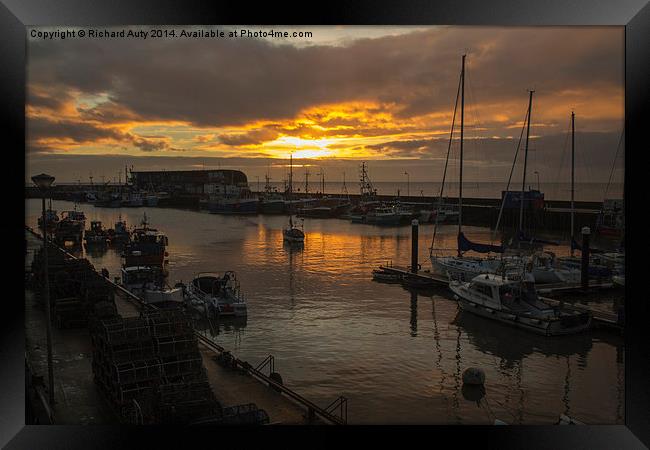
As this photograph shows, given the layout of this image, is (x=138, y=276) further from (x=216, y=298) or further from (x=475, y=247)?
(x=475, y=247)

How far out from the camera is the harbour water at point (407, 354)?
741 centimetres

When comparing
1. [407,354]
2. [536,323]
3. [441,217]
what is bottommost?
[407,354]

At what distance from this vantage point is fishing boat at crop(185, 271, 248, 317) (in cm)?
1182

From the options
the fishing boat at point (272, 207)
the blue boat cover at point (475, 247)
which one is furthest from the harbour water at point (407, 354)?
the fishing boat at point (272, 207)

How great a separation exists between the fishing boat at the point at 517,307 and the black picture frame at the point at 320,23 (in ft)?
20.4

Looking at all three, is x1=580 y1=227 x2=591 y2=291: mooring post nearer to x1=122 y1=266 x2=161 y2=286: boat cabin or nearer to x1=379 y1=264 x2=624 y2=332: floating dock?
x1=379 y1=264 x2=624 y2=332: floating dock

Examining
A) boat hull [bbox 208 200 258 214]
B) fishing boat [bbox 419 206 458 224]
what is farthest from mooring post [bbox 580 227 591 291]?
boat hull [bbox 208 200 258 214]

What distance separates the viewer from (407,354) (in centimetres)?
968

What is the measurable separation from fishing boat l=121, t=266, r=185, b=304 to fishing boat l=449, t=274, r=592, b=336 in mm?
6590

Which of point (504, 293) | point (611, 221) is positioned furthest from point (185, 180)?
point (504, 293)

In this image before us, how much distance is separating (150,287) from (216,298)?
1.73 meters
